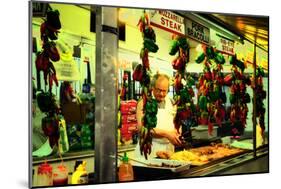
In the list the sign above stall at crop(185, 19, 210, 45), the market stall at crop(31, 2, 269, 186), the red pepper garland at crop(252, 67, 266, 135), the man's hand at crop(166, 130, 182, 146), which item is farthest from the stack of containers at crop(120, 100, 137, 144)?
the red pepper garland at crop(252, 67, 266, 135)

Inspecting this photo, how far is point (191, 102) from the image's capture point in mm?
5324

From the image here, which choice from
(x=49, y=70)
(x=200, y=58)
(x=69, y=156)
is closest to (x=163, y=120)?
(x=200, y=58)

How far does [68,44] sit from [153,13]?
3.00 feet

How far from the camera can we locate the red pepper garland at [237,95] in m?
5.58

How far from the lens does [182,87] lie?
5.27m

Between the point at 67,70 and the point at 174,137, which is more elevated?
the point at 67,70

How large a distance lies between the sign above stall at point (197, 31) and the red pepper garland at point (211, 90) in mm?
86

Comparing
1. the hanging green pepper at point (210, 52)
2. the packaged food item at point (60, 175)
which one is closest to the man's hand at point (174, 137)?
the hanging green pepper at point (210, 52)

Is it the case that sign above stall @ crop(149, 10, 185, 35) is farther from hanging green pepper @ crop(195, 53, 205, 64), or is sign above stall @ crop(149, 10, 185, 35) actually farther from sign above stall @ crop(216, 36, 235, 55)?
sign above stall @ crop(216, 36, 235, 55)

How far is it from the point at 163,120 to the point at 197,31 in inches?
37.7

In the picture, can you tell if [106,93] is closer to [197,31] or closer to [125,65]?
[125,65]

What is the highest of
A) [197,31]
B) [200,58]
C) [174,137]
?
[197,31]

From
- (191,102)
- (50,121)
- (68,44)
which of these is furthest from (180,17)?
(50,121)

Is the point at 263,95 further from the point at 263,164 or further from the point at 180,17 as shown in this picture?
the point at 180,17
